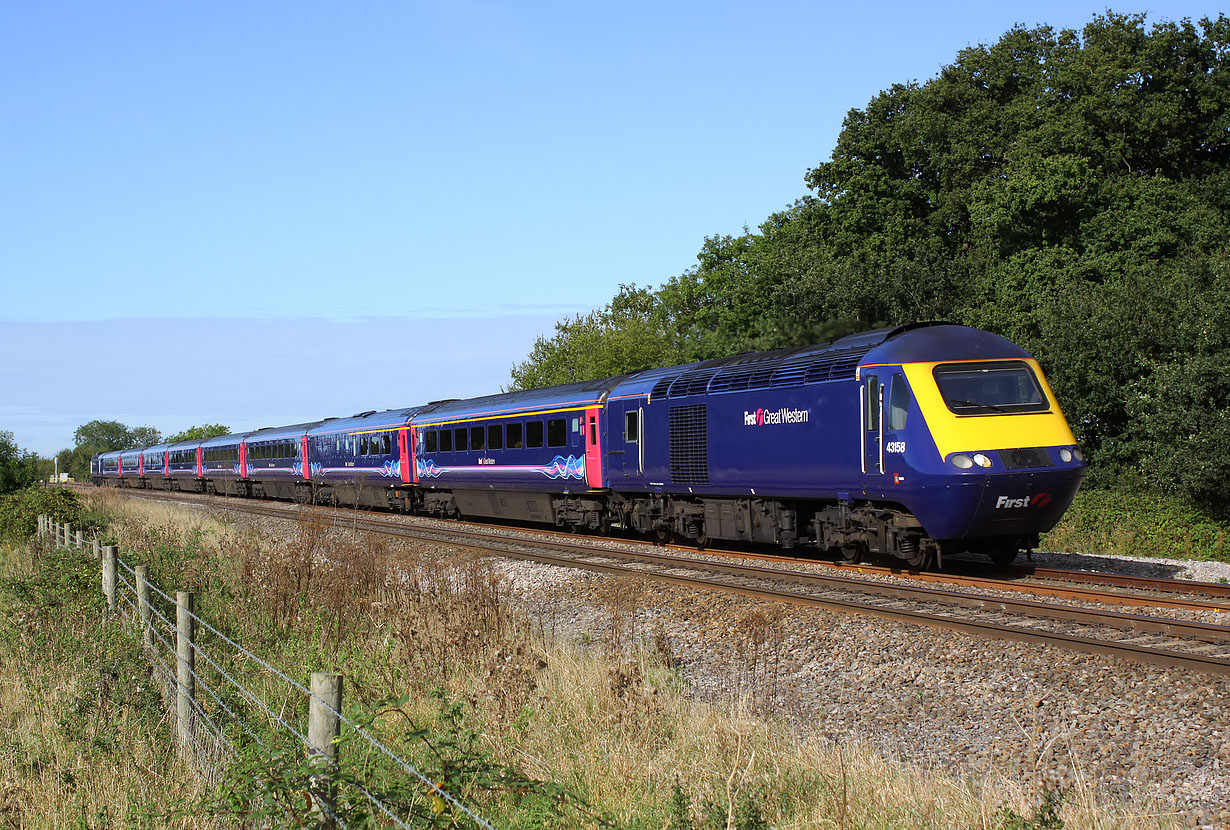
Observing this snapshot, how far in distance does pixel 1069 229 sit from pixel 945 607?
28293mm

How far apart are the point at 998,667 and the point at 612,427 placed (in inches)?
477

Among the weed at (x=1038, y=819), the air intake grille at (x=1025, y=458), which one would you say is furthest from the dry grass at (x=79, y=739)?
the air intake grille at (x=1025, y=458)

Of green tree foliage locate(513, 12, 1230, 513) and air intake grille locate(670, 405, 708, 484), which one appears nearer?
air intake grille locate(670, 405, 708, 484)

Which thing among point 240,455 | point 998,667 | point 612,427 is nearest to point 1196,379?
point 612,427

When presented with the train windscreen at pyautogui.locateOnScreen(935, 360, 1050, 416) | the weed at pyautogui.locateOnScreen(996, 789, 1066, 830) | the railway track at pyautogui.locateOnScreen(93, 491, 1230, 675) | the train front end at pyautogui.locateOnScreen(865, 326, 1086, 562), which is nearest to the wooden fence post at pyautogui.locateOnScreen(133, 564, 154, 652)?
the railway track at pyautogui.locateOnScreen(93, 491, 1230, 675)

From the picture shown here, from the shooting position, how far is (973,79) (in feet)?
137

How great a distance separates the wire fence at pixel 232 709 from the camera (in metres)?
4.29

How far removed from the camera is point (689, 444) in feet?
57.9

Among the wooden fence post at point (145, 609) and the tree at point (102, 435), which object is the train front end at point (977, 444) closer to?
the wooden fence post at point (145, 609)

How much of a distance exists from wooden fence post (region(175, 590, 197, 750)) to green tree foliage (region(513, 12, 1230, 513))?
71.2 feet

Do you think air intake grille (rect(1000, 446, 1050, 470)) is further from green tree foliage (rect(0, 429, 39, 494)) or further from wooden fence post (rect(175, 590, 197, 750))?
green tree foliage (rect(0, 429, 39, 494))

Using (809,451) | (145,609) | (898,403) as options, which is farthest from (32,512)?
(898,403)

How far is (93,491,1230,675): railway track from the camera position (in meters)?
9.06

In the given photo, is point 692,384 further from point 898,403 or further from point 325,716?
point 325,716
